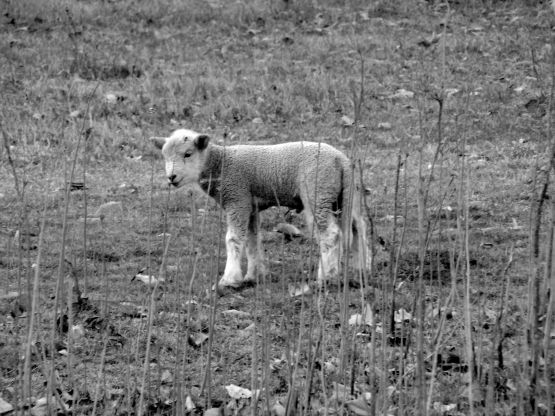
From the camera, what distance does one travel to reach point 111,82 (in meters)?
12.8

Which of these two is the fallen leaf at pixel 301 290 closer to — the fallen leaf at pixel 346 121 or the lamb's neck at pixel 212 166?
the lamb's neck at pixel 212 166

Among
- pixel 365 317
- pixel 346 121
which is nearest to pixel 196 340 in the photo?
pixel 365 317

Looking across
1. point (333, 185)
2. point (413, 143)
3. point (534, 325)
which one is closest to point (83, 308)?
point (333, 185)

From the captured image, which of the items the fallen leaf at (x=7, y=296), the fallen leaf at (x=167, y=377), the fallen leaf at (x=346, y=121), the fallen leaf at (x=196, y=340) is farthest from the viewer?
the fallen leaf at (x=346, y=121)

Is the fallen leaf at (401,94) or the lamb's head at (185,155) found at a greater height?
the fallen leaf at (401,94)

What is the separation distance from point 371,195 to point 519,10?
848cm

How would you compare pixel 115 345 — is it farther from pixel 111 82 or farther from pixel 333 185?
pixel 111 82

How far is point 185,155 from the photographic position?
6488 mm

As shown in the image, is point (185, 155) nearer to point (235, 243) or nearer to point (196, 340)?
point (235, 243)

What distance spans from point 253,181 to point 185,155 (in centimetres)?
48

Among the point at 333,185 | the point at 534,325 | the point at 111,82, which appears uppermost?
the point at 111,82

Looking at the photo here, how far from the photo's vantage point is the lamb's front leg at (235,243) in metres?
6.34

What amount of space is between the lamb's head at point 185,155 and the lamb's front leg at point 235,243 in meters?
0.36

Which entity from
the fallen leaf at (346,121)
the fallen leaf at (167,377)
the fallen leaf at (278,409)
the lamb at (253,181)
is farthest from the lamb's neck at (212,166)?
the fallen leaf at (346,121)
